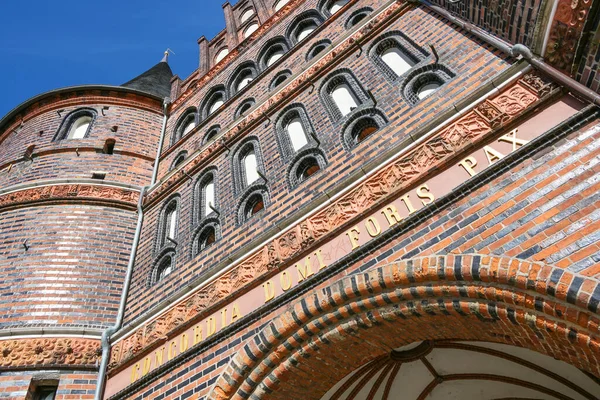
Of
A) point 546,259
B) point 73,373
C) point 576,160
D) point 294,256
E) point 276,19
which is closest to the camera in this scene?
point 546,259

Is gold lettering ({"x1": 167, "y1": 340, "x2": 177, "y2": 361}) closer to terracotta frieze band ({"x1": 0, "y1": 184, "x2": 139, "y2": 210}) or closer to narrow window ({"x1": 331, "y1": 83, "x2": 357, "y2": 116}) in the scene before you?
terracotta frieze band ({"x1": 0, "y1": 184, "x2": 139, "y2": 210})

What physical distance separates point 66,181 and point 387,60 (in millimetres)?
5593

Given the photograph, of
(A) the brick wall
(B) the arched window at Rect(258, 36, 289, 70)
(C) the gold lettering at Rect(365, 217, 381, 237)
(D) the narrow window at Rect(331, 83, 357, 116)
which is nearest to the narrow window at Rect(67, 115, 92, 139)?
(A) the brick wall

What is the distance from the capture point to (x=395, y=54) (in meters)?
6.05

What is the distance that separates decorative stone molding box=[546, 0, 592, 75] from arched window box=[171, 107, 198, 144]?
6859 mm

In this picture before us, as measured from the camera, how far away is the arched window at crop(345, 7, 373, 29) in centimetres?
736

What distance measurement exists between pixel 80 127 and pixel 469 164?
8377mm

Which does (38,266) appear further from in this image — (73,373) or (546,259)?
(546,259)

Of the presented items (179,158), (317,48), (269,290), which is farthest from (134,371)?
(317,48)

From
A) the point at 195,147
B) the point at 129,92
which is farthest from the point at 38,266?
the point at 129,92

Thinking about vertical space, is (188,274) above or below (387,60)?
below

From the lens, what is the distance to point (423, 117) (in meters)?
4.59

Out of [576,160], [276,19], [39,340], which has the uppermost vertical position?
[276,19]

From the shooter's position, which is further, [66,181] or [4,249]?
[66,181]
